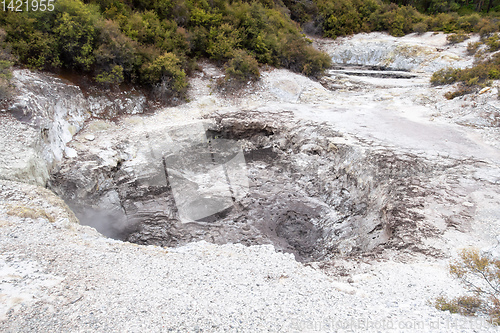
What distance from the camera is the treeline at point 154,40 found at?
11973 mm

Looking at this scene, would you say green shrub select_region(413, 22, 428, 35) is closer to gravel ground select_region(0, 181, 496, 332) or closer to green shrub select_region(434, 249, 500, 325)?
gravel ground select_region(0, 181, 496, 332)

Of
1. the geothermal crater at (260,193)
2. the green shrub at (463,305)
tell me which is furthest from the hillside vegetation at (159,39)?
the green shrub at (463,305)

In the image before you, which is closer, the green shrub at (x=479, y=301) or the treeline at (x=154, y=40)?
the green shrub at (x=479, y=301)

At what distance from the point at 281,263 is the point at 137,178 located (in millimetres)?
7621

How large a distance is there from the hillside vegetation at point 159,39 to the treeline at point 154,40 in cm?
4

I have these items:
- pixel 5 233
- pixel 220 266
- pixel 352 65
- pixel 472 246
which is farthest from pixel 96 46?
pixel 352 65

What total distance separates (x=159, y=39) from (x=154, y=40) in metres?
0.31

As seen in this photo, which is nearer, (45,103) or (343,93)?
(45,103)

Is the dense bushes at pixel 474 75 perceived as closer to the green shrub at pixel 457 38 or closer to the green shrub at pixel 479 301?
the green shrub at pixel 457 38

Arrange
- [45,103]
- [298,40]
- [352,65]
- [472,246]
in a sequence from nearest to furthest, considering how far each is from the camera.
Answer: [472,246]
[45,103]
[298,40]
[352,65]

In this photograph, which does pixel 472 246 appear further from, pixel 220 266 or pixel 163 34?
pixel 163 34

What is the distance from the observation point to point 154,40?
16125 mm

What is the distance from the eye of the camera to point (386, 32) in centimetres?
2756

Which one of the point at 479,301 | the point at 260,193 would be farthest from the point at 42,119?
the point at 479,301
